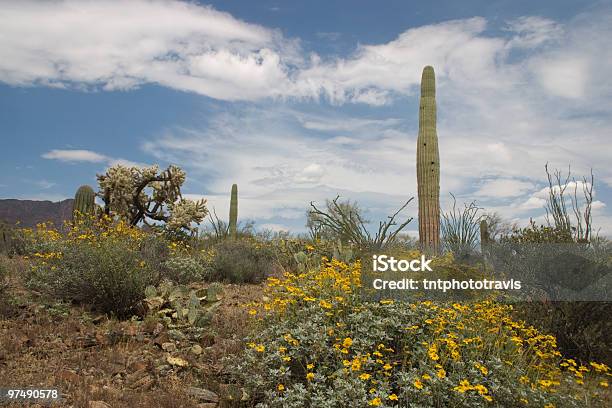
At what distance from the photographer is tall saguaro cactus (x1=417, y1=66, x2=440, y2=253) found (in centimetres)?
1249

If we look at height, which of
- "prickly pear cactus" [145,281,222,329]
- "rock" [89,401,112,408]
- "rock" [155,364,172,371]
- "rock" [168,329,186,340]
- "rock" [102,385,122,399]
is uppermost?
"prickly pear cactus" [145,281,222,329]

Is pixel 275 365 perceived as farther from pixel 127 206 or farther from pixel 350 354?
pixel 127 206

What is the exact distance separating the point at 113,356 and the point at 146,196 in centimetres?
1128

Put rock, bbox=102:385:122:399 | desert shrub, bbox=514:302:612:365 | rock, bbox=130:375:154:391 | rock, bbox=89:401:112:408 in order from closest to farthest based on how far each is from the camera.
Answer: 1. rock, bbox=89:401:112:408
2. rock, bbox=102:385:122:399
3. rock, bbox=130:375:154:391
4. desert shrub, bbox=514:302:612:365

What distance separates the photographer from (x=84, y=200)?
631 inches

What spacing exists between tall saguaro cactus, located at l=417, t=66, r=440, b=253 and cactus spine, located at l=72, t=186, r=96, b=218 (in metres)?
9.41

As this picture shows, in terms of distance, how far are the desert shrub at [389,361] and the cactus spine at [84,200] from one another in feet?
38.1

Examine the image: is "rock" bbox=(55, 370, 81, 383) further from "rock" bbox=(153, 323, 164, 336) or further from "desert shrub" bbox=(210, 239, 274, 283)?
"desert shrub" bbox=(210, 239, 274, 283)

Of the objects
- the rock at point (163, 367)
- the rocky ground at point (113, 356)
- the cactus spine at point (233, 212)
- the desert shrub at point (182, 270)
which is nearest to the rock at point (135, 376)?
the rocky ground at point (113, 356)

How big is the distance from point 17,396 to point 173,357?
1.49 m

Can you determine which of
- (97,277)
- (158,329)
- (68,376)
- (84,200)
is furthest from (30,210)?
(68,376)

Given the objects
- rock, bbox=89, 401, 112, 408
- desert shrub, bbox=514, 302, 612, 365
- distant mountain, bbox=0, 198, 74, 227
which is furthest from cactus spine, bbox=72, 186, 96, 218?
distant mountain, bbox=0, 198, 74, 227

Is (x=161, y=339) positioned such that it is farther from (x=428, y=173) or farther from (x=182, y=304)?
(x=428, y=173)

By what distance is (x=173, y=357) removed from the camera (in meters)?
5.75
